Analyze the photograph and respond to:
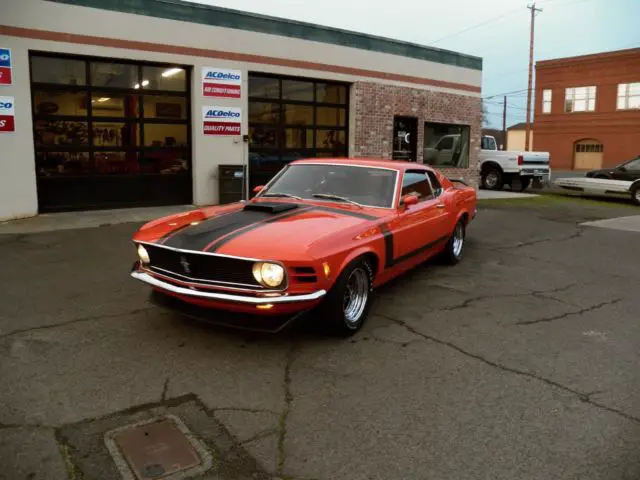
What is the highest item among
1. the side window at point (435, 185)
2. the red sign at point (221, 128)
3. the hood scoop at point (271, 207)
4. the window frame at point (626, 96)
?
the window frame at point (626, 96)

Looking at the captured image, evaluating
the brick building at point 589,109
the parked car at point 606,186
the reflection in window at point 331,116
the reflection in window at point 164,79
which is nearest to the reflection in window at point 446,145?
the parked car at point 606,186

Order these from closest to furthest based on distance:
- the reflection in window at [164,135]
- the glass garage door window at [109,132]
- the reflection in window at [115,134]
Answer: the glass garage door window at [109,132] < the reflection in window at [115,134] < the reflection in window at [164,135]

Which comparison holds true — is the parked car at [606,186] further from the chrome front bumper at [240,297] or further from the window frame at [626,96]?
the window frame at [626,96]

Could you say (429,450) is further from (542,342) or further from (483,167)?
(483,167)

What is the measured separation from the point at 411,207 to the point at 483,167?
16.2 metres

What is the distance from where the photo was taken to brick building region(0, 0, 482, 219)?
11.0 m

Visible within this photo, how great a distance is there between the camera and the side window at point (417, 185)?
6001 mm

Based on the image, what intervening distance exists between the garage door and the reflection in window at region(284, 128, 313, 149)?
107ft

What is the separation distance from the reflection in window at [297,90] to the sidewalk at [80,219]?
433cm

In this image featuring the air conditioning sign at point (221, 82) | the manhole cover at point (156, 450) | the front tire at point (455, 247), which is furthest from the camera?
the air conditioning sign at point (221, 82)

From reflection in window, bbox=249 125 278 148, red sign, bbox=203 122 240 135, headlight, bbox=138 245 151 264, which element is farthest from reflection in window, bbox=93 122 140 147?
headlight, bbox=138 245 151 264

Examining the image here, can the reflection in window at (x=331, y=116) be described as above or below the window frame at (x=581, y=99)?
below

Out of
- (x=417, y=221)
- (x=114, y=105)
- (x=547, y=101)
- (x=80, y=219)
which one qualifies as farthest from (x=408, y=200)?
(x=547, y=101)

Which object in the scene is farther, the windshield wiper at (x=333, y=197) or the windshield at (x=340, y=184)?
the windshield at (x=340, y=184)
